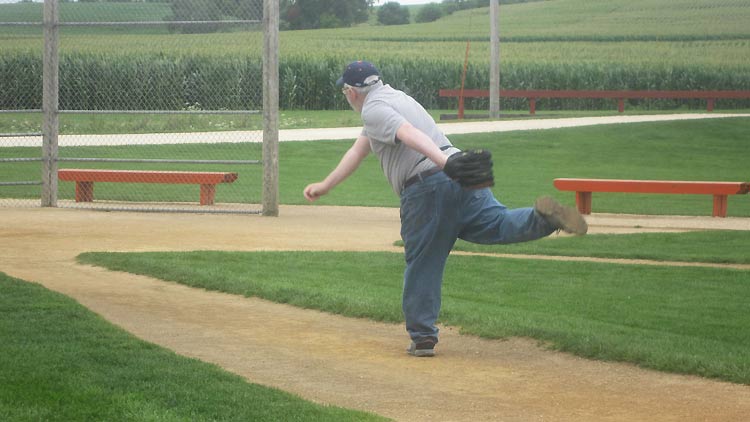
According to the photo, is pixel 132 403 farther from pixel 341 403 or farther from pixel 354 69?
pixel 354 69

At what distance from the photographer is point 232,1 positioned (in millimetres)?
18047

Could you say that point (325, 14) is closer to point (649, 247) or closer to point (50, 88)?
point (50, 88)

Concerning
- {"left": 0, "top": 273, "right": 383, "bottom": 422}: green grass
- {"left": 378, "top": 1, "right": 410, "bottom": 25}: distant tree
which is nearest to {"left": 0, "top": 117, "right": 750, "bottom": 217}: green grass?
{"left": 0, "top": 273, "right": 383, "bottom": 422}: green grass

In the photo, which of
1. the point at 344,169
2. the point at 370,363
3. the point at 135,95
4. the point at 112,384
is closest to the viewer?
the point at 112,384

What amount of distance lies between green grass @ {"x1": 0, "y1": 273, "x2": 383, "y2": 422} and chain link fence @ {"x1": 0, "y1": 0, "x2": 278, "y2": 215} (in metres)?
7.98

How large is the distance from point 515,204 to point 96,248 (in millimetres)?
6992

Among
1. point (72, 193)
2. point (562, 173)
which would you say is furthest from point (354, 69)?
point (562, 173)

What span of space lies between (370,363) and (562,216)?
149 cm

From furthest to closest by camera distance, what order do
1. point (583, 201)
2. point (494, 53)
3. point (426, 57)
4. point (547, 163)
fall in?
point (426, 57)
point (494, 53)
point (547, 163)
point (583, 201)

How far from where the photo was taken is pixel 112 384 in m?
7.23

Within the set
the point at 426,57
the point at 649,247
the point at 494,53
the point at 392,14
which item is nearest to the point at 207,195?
the point at 649,247

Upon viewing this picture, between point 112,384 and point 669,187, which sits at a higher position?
point 669,187

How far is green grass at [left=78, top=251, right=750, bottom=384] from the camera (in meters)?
8.45

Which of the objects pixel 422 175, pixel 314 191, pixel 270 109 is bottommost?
pixel 314 191
